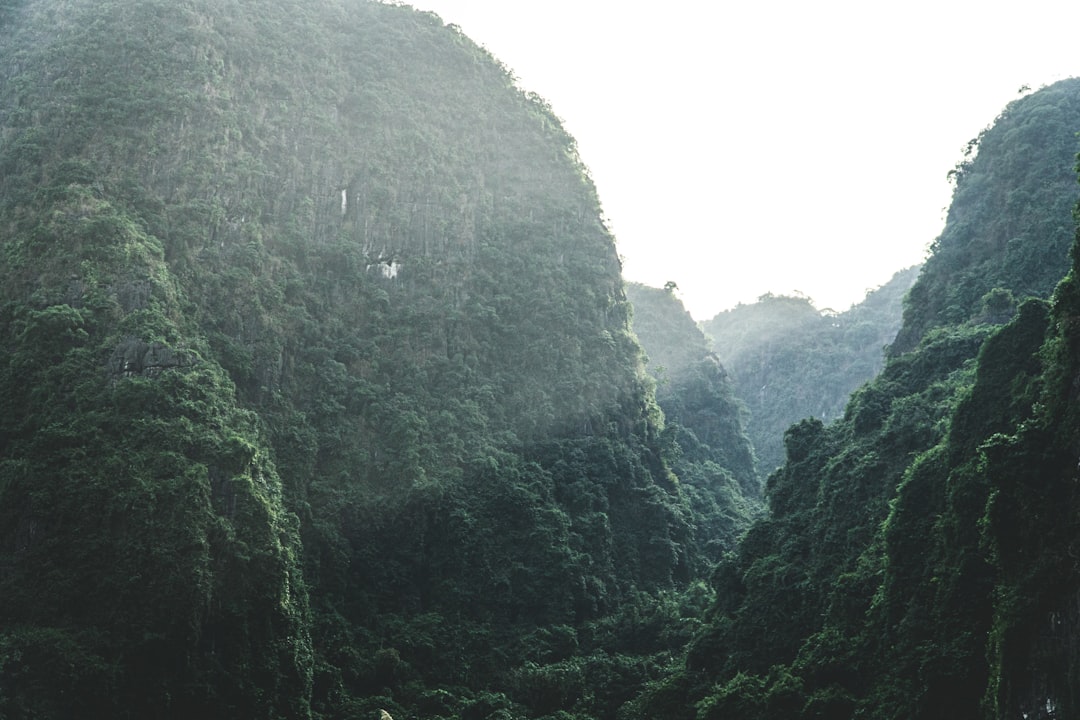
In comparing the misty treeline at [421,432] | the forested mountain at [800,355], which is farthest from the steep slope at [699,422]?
the forested mountain at [800,355]

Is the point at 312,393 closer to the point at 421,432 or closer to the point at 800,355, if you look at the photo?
the point at 421,432

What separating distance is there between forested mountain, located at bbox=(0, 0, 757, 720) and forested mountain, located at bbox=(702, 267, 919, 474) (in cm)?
1728

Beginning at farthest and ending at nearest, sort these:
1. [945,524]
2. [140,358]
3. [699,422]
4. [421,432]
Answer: [699,422] → [421,432] → [140,358] → [945,524]

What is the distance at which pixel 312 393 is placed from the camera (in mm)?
43625

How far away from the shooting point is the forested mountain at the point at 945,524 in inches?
909

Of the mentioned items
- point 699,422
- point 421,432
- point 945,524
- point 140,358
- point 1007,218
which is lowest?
point 945,524

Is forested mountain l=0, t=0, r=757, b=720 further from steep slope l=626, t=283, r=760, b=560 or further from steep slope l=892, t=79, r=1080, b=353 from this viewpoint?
steep slope l=892, t=79, r=1080, b=353

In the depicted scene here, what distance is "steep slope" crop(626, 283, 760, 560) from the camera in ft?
188

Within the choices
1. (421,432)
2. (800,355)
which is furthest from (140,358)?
(800,355)

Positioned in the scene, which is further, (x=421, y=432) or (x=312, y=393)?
(x=421, y=432)

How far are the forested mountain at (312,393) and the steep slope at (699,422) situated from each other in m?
0.47

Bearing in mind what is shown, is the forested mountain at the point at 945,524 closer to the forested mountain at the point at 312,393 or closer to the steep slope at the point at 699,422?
the forested mountain at the point at 312,393

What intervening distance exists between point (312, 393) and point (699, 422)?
29.9 meters

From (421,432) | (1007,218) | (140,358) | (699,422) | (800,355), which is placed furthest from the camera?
(800,355)
